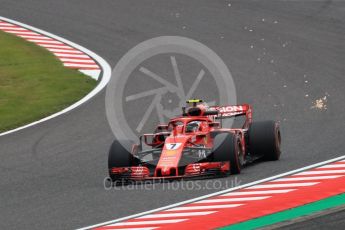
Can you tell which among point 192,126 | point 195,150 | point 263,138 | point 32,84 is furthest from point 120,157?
point 32,84

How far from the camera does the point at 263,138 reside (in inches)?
703

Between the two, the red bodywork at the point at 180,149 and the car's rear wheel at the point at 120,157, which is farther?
the car's rear wheel at the point at 120,157

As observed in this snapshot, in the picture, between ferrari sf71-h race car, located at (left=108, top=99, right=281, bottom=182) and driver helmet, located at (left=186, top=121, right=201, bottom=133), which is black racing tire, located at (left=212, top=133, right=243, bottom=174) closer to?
ferrari sf71-h race car, located at (left=108, top=99, right=281, bottom=182)

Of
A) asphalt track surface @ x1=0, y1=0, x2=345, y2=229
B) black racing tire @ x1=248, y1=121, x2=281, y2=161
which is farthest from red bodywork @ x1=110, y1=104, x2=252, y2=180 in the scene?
asphalt track surface @ x1=0, y1=0, x2=345, y2=229

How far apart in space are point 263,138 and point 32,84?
32.1 ft

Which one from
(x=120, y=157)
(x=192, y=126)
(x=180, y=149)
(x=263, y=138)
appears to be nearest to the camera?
(x=180, y=149)

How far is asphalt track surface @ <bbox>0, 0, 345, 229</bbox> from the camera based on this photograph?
15.6 meters

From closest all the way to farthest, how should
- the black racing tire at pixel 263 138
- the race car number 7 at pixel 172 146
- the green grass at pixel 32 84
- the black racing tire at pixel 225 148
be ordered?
the black racing tire at pixel 225 148 → the race car number 7 at pixel 172 146 → the black racing tire at pixel 263 138 → the green grass at pixel 32 84

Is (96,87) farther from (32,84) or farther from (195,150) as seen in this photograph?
(195,150)

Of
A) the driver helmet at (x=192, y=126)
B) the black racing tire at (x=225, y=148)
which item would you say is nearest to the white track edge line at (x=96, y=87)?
the driver helmet at (x=192, y=126)

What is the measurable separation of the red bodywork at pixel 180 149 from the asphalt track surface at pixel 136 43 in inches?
16.5

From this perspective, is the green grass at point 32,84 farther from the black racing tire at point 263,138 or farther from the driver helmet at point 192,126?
the black racing tire at point 263,138

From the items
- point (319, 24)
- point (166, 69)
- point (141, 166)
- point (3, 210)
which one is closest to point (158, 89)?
point (166, 69)

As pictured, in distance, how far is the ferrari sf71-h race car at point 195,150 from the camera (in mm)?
16406
